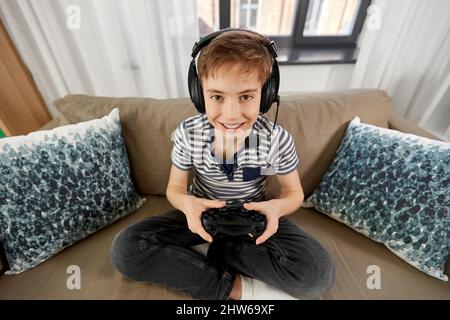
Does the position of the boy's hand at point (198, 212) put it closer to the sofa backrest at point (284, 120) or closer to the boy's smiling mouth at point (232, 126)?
the boy's smiling mouth at point (232, 126)

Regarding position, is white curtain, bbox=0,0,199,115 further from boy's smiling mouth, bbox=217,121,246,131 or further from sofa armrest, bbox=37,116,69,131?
boy's smiling mouth, bbox=217,121,246,131

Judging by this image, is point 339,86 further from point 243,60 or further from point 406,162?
point 243,60

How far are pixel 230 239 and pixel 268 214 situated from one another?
17 cm

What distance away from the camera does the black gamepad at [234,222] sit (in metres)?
0.67

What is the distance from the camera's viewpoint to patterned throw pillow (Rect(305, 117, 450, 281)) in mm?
662

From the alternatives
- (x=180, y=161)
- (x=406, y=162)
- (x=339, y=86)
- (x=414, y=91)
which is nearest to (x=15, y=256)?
(x=180, y=161)

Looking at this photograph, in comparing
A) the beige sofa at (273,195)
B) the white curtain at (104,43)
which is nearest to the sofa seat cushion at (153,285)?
the beige sofa at (273,195)

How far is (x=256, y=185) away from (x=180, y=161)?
10.4 inches

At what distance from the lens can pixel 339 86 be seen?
131cm

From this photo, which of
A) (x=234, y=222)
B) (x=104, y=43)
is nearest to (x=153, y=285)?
(x=234, y=222)

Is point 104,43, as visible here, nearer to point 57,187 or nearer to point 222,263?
point 57,187

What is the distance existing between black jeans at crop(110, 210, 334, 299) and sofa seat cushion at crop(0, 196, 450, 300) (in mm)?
45

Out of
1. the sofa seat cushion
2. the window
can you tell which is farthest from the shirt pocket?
the window

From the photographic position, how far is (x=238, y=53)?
52 cm
